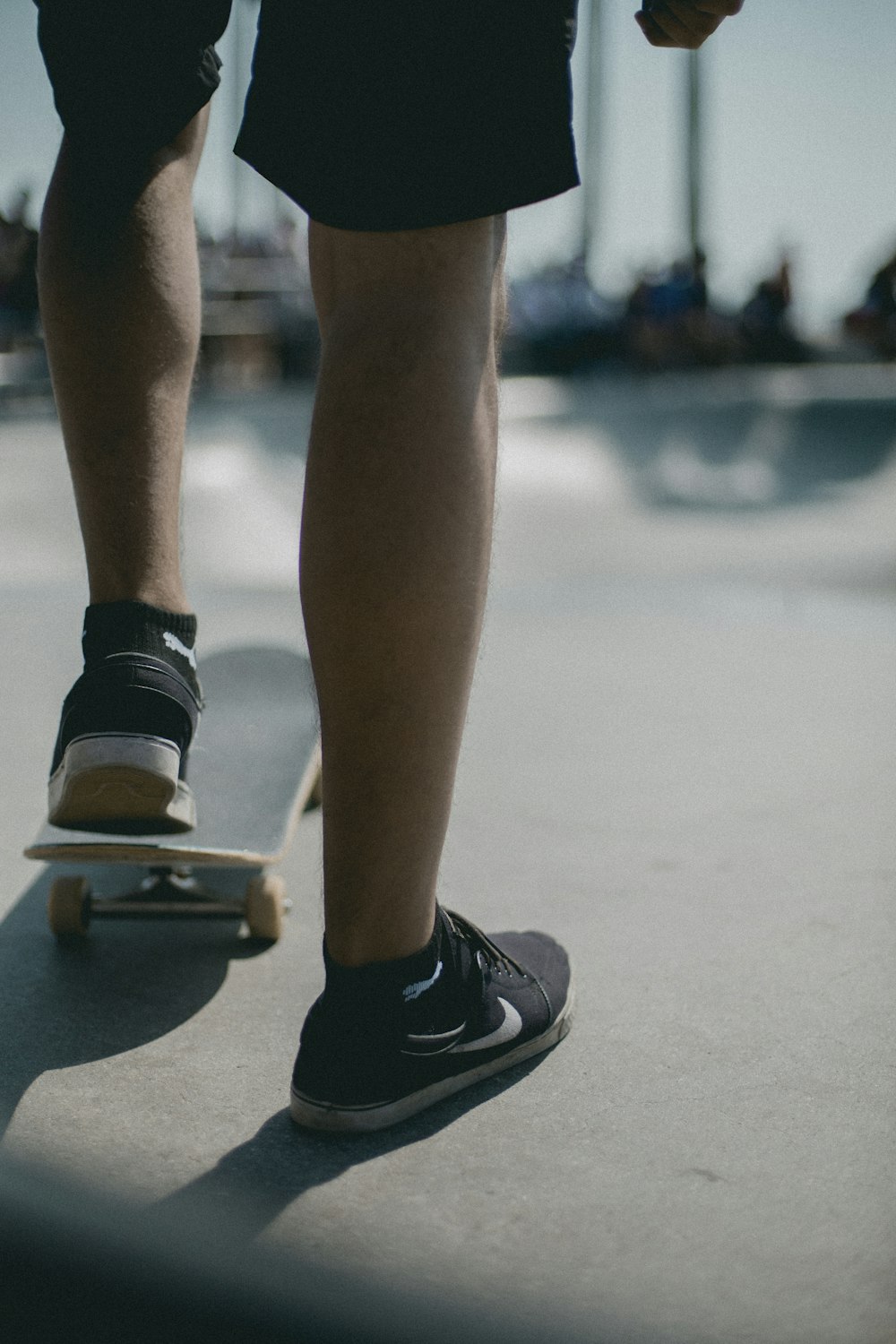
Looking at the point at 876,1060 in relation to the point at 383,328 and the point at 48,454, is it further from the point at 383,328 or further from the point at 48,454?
the point at 48,454

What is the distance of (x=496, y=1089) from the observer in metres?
1.14

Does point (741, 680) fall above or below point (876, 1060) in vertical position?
below

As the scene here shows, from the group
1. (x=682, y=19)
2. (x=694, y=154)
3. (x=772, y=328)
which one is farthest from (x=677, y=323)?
(x=682, y=19)

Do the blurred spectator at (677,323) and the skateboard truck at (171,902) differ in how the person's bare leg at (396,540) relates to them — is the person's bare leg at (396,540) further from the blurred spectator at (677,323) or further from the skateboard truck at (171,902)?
the blurred spectator at (677,323)

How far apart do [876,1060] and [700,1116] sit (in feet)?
0.67

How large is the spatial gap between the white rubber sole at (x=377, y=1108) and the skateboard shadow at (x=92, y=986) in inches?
10.0

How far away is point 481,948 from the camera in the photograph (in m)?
1.20

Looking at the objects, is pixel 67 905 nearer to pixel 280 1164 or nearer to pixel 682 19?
pixel 280 1164

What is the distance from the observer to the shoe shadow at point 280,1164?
94 cm

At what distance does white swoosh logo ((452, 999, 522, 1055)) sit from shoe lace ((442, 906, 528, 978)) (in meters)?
0.05

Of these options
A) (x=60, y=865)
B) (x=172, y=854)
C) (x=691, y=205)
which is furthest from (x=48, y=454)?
(x=691, y=205)

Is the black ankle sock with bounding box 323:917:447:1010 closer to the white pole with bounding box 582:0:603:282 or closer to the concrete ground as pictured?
the concrete ground

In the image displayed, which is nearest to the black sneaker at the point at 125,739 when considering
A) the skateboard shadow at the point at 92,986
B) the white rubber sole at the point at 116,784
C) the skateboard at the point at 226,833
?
the white rubber sole at the point at 116,784

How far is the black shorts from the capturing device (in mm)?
954
